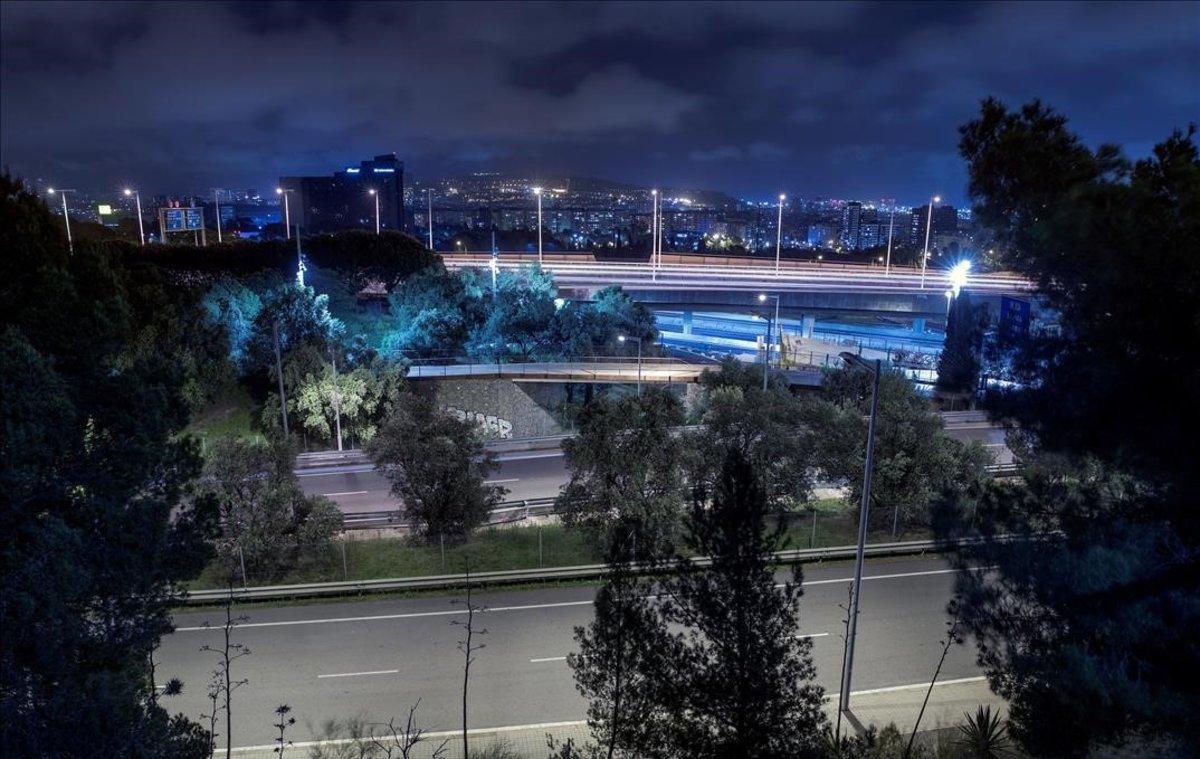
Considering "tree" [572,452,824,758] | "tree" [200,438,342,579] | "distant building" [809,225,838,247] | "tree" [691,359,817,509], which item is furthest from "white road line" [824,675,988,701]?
"distant building" [809,225,838,247]

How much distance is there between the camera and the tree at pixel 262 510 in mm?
→ 17031

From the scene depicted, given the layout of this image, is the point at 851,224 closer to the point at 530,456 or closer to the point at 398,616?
the point at 530,456

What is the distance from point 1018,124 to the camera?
9.75 meters

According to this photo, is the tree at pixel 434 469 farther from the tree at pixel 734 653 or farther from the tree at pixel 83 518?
the tree at pixel 734 653

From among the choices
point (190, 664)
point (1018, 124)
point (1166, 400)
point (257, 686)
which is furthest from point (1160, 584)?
point (190, 664)

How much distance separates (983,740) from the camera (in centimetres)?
1159

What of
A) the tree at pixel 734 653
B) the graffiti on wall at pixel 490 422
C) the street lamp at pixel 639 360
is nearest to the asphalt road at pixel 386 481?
the graffiti on wall at pixel 490 422

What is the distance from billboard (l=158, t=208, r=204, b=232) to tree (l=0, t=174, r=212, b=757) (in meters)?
47.9

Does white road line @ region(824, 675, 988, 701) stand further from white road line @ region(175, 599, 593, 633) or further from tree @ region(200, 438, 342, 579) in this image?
tree @ region(200, 438, 342, 579)

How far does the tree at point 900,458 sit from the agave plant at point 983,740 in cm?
796

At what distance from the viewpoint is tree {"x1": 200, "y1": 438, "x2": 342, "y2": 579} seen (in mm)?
17031

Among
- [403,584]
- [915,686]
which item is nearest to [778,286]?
[403,584]

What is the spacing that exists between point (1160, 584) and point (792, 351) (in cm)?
3465

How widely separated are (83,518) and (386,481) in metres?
14.8
